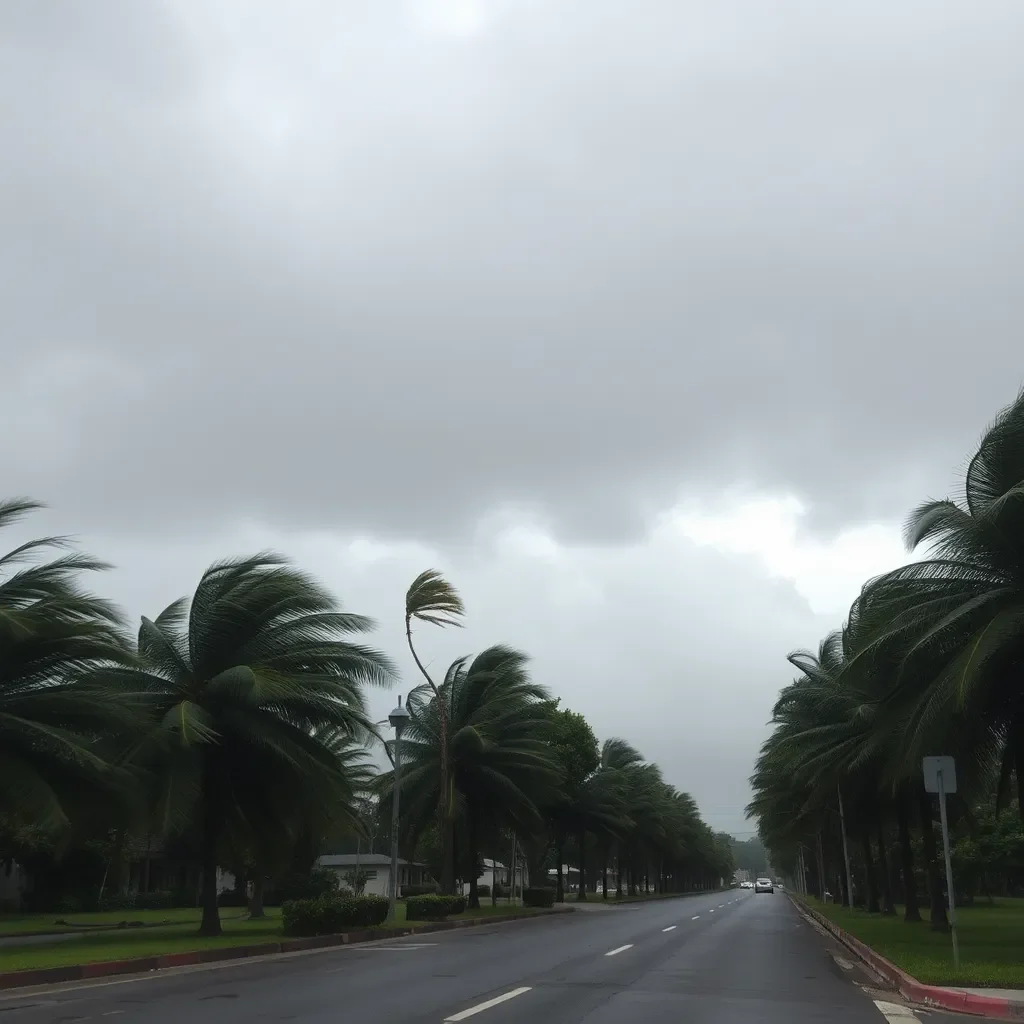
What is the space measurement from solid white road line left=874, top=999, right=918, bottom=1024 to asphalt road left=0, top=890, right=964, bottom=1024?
28mm

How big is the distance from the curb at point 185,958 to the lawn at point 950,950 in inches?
450

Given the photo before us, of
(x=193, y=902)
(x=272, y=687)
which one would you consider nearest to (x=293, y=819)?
(x=272, y=687)

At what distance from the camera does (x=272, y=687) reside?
23641mm

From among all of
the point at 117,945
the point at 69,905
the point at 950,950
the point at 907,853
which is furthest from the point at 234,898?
the point at 950,950

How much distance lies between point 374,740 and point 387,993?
14505 millimetres

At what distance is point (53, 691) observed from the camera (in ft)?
71.6

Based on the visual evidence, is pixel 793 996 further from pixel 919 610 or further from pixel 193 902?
pixel 193 902

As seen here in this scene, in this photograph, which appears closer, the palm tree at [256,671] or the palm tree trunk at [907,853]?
the palm tree at [256,671]

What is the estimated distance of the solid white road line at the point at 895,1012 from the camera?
12.1 metres

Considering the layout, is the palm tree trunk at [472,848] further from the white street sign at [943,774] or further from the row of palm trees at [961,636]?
the white street sign at [943,774]

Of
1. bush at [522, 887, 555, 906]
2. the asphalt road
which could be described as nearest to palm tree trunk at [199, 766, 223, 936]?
the asphalt road

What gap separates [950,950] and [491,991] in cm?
1095

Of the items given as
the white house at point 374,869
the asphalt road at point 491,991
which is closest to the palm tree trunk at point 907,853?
the asphalt road at point 491,991

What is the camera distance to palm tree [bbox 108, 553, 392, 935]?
25812 mm
